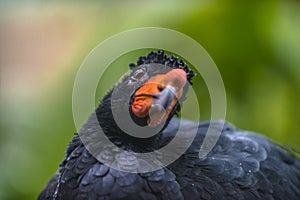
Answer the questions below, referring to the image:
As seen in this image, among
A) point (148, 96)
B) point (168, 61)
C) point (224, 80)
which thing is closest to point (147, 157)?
point (148, 96)

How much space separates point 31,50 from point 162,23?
6.65 feet

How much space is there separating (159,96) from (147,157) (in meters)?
0.26

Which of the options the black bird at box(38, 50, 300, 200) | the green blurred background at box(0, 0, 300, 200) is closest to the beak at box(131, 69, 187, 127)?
the black bird at box(38, 50, 300, 200)

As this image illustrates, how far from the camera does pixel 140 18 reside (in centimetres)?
361

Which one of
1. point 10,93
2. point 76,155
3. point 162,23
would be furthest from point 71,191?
point 10,93

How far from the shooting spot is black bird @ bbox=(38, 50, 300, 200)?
1941mm

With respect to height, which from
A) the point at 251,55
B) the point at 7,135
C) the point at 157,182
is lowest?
the point at 7,135

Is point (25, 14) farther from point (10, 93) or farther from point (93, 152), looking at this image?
point (93, 152)

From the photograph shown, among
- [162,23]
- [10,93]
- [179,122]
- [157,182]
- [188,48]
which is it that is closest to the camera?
[157,182]


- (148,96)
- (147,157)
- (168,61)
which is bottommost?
(147,157)

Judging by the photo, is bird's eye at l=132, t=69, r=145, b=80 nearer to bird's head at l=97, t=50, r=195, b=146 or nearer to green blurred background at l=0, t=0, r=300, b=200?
bird's head at l=97, t=50, r=195, b=146

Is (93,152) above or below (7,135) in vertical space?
above

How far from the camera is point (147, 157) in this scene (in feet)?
6.73

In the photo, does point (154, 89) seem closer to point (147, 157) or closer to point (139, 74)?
point (139, 74)
